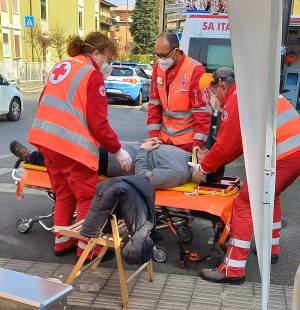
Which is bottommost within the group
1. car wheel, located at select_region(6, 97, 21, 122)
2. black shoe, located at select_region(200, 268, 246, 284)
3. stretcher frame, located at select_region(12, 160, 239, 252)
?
car wheel, located at select_region(6, 97, 21, 122)

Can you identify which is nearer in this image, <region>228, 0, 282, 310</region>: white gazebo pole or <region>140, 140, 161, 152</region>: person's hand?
<region>228, 0, 282, 310</region>: white gazebo pole

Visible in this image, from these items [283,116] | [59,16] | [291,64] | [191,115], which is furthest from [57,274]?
[59,16]

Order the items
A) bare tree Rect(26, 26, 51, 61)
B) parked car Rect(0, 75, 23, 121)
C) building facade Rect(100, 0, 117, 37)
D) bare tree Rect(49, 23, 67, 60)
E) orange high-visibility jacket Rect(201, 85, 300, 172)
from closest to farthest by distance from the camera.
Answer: orange high-visibility jacket Rect(201, 85, 300, 172)
parked car Rect(0, 75, 23, 121)
bare tree Rect(26, 26, 51, 61)
bare tree Rect(49, 23, 67, 60)
building facade Rect(100, 0, 117, 37)

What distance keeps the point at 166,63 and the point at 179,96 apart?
0.34 meters

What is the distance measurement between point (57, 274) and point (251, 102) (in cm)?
241

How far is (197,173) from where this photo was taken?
13.6ft

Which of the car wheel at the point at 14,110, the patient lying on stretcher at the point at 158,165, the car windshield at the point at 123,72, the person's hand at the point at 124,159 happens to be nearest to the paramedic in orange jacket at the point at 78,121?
the person's hand at the point at 124,159

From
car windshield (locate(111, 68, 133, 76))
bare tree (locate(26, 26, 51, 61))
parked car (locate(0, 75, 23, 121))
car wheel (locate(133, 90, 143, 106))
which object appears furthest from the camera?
bare tree (locate(26, 26, 51, 61))

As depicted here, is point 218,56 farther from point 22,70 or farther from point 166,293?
point 22,70

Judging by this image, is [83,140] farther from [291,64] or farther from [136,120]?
[136,120]

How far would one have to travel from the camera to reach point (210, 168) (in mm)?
3947

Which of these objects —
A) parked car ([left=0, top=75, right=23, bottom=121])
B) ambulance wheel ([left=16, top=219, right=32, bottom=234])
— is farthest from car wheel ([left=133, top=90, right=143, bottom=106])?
ambulance wheel ([left=16, top=219, right=32, bottom=234])

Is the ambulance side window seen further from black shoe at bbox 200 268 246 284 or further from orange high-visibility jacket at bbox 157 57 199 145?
black shoe at bbox 200 268 246 284

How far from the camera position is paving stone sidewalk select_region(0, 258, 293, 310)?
11.4 feet
